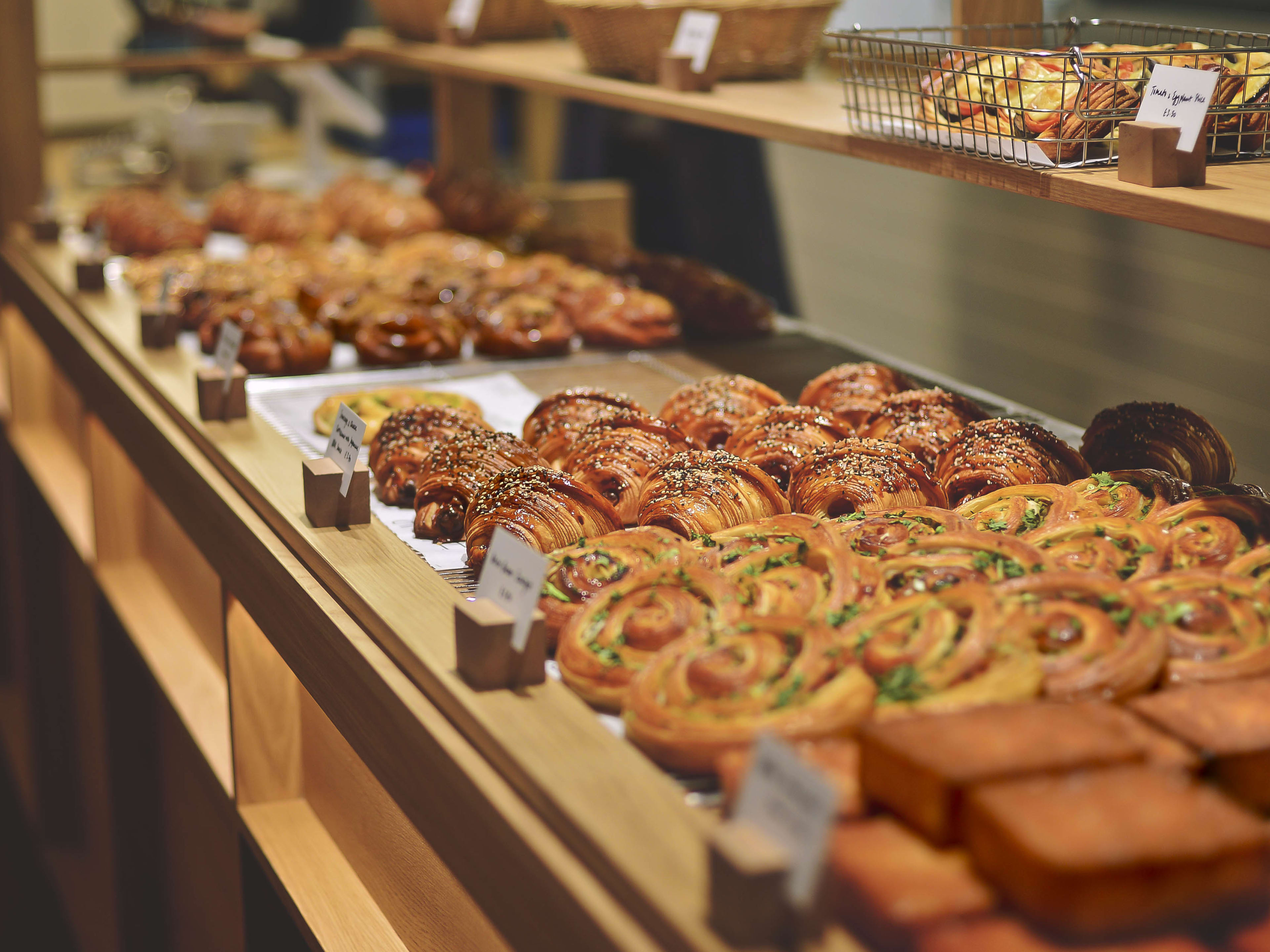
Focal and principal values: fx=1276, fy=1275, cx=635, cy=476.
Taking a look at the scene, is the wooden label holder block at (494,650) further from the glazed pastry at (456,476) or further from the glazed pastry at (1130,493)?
the glazed pastry at (1130,493)

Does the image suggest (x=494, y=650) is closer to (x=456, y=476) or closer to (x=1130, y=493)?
(x=456, y=476)

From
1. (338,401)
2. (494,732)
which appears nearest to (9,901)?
(338,401)

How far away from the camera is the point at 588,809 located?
3.61ft

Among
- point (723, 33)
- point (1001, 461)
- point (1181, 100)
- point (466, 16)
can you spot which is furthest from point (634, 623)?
point (466, 16)

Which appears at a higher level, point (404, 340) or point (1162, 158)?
point (1162, 158)

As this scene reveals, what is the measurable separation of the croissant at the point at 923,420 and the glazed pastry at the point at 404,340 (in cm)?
109

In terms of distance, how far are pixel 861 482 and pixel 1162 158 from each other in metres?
0.57

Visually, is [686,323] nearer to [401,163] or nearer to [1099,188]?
[1099,188]

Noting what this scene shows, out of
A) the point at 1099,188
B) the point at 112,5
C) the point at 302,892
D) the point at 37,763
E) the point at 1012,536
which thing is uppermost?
the point at 112,5

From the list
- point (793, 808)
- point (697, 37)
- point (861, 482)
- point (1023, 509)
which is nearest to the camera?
point (793, 808)

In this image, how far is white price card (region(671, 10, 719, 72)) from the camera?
2598 millimetres

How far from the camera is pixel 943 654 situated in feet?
4.01

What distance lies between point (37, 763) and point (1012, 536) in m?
3.30

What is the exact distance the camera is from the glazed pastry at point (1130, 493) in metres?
1.68
